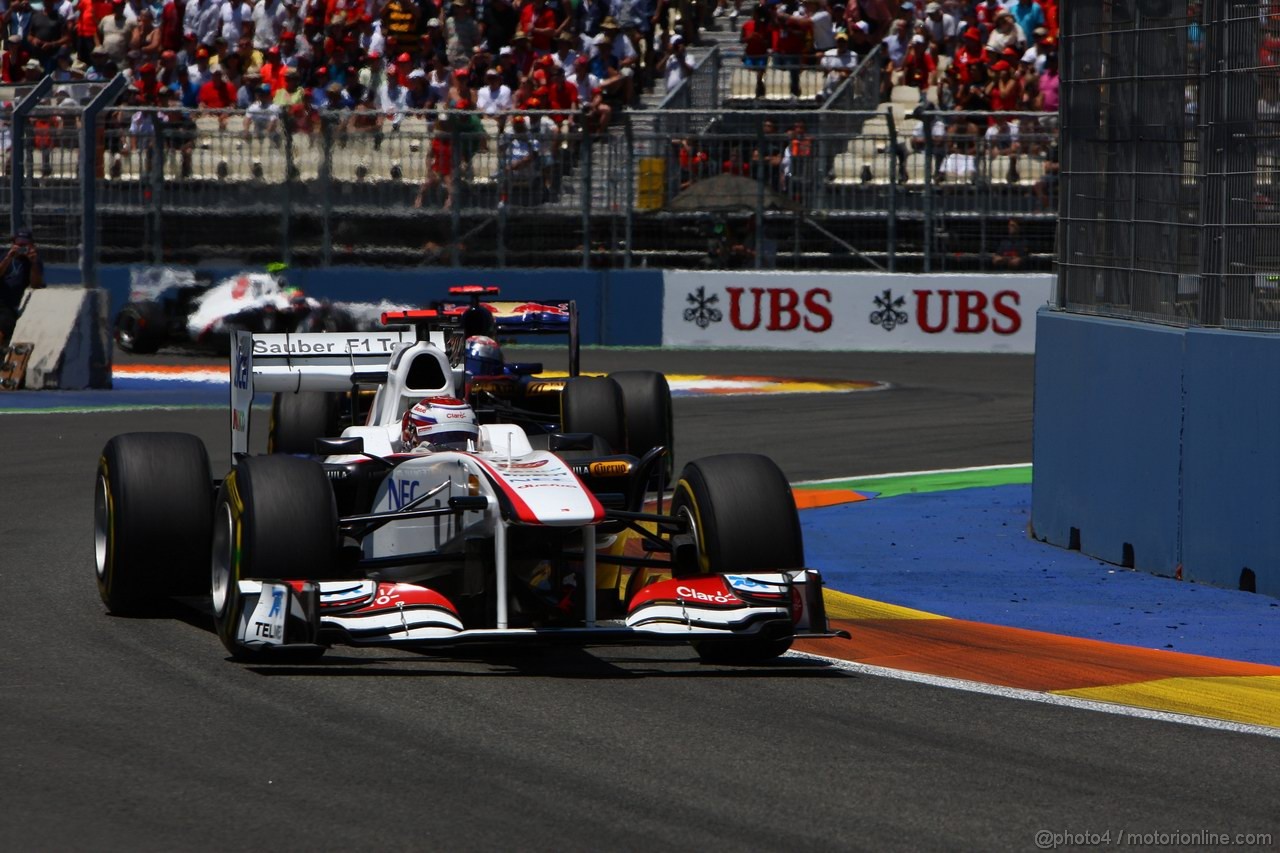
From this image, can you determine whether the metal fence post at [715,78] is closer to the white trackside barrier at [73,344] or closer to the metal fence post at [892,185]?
the metal fence post at [892,185]

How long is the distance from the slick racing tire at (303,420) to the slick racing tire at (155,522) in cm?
330

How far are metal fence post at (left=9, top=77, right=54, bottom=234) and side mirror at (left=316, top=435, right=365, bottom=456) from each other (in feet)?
40.0

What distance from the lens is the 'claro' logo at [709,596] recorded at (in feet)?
22.7

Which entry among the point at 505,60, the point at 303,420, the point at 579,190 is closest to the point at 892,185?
the point at 579,190

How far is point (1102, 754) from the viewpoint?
5754 millimetres

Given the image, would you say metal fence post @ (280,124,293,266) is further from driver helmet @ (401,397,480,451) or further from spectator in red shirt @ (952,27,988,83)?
driver helmet @ (401,397,480,451)

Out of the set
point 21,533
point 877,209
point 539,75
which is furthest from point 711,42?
point 21,533

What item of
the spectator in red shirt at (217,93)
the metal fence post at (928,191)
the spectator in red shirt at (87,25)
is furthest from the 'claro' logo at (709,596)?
the spectator in red shirt at (87,25)

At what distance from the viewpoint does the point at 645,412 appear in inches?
471

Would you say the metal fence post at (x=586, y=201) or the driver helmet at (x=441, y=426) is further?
the metal fence post at (x=586, y=201)

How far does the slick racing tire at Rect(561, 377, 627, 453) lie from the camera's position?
11375 mm

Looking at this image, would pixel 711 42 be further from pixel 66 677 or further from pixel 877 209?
pixel 66 677

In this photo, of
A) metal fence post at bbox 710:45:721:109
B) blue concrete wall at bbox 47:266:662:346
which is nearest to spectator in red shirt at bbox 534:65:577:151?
metal fence post at bbox 710:45:721:109

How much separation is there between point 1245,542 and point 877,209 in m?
→ 14.9
